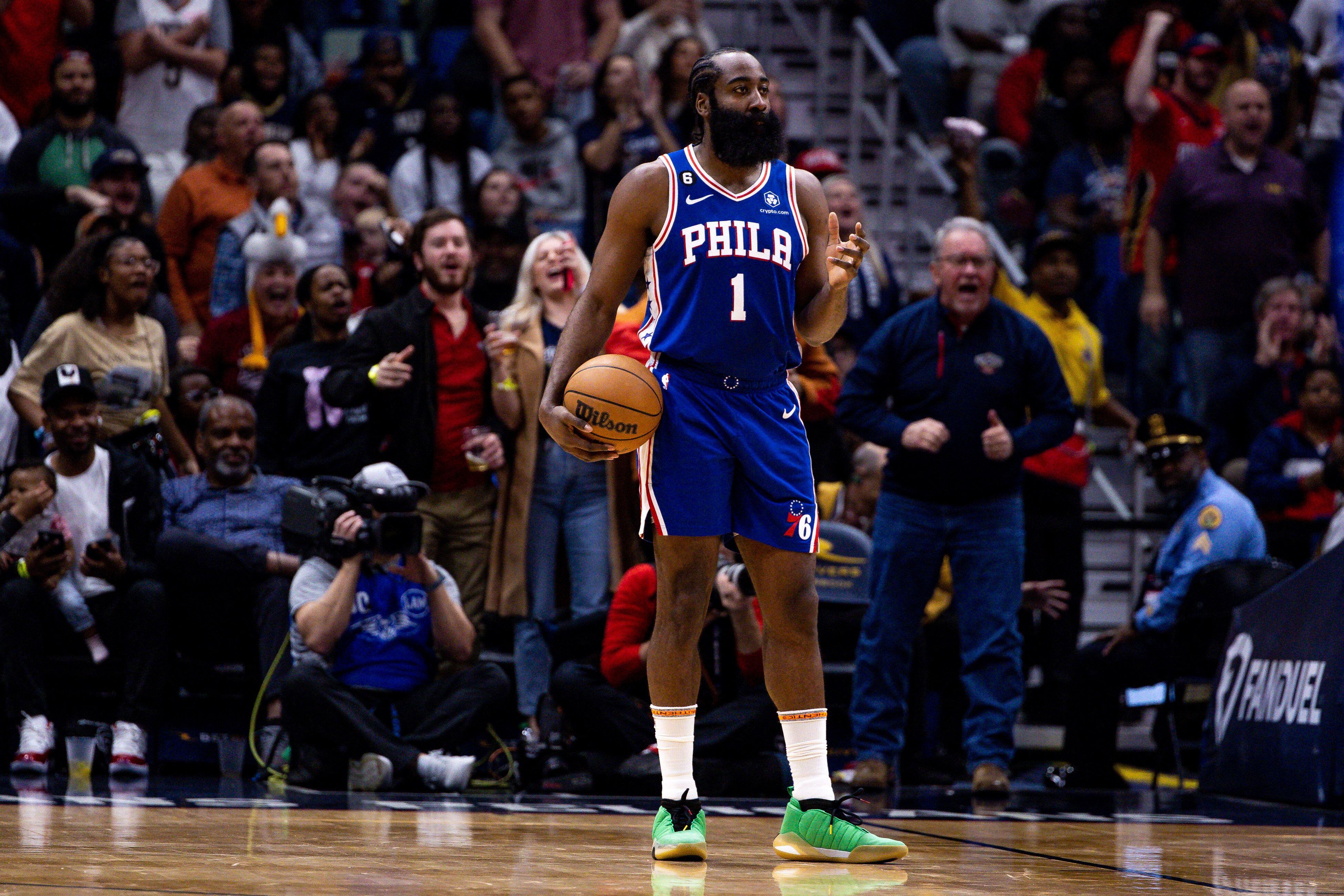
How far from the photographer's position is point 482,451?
736 centimetres

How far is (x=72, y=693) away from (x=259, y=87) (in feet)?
15.0

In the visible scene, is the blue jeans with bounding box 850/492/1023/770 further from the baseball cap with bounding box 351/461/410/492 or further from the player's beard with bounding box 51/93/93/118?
the player's beard with bounding box 51/93/93/118

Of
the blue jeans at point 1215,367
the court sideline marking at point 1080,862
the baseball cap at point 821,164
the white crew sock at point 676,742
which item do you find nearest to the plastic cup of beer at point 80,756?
the court sideline marking at point 1080,862

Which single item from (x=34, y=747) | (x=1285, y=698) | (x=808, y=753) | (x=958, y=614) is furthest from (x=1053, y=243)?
(x=34, y=747)

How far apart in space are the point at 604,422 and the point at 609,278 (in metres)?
0.47

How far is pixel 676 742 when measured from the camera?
438 centimetres

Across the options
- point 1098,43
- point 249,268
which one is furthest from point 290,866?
point 1098,43

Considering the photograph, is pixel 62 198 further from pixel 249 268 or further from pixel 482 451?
pixel 482 451

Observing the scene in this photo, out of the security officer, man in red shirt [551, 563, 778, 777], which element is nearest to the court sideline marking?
man in red shirt [551, 563, 778, 777]

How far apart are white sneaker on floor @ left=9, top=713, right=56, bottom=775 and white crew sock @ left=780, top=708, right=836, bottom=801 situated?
375 cm

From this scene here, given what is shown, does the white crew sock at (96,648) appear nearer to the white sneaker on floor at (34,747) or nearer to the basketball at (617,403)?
the white sneaker on floor at (34,747)

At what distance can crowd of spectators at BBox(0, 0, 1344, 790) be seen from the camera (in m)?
6.95

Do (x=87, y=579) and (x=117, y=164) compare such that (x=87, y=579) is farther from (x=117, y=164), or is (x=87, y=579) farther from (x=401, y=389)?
(x=117, y=164)

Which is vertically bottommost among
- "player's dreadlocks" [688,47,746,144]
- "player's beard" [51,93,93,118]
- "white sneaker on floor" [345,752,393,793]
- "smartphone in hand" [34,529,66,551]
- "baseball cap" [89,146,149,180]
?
"white sneaker on floor" [345,752,393,793]
